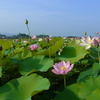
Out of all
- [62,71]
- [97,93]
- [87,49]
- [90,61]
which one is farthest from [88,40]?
[97,93]

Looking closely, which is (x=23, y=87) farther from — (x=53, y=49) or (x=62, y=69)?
(x=53, y=49)

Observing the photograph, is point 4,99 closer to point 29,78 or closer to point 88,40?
point 29,78

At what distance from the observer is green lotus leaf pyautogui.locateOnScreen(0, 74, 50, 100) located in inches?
30.0

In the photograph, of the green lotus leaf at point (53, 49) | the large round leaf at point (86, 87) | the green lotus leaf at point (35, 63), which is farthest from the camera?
the green lotus leaf at point (53, 49)

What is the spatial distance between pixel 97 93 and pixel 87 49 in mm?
475

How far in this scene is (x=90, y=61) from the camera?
118 cm

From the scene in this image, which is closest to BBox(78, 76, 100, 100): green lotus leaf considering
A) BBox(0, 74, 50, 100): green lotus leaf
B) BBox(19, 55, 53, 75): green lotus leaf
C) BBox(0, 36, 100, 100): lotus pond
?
BBox(0, 36, 100, 100): lotus pond

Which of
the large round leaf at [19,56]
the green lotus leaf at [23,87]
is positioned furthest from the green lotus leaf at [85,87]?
the large round leaf at [19,56]

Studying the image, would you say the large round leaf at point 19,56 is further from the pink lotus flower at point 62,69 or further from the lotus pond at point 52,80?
the pink lotus flower at point 62,69

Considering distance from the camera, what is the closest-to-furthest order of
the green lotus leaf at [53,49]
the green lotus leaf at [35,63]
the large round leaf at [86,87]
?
1. the large round leaf at [86,87]
2. the green lotus leaf at [35,63]
3. the green lotus leaf at [53,49]

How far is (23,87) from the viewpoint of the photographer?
81 centimetres

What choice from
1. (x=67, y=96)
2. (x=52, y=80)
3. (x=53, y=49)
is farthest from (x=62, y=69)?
(x=53, y=49)

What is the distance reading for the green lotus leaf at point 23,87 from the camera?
2.50 ft

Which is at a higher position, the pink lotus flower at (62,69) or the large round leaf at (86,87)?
the pink lotus flower at (62,69)
